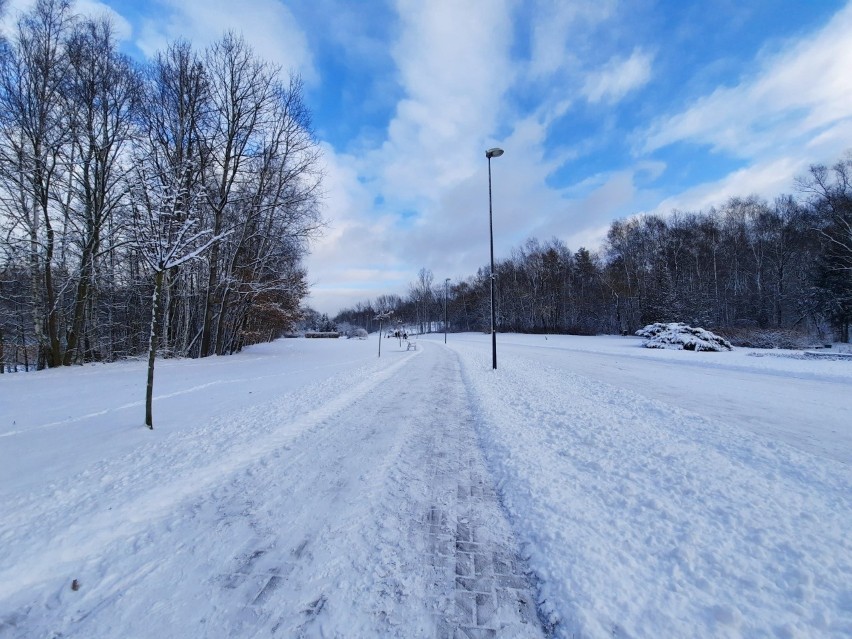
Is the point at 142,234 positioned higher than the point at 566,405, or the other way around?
the point at 142,234

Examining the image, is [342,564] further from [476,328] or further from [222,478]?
[476,328]

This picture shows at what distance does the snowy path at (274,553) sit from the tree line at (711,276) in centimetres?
3239

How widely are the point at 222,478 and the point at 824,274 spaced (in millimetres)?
43410

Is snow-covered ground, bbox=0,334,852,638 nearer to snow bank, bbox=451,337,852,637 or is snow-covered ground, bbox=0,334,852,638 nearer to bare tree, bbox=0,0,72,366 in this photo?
snow bank, bbox=451,337,852,637

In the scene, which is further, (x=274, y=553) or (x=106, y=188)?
(x=106, y=188)

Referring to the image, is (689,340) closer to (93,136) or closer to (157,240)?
(157,240)

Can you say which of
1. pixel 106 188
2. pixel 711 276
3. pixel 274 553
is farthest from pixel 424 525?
pixel 711 276

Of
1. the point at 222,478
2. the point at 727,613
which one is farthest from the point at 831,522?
the point at 222,478

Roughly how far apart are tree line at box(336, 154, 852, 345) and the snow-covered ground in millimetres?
29565

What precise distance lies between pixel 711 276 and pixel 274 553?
174ft

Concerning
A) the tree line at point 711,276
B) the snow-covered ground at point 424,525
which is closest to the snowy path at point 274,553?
the snow-covered ground at point 424,525

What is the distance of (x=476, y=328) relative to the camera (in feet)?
224

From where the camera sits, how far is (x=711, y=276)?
4072cm

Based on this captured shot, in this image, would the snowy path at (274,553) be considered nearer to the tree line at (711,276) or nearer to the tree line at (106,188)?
the tree line at (106,188)
